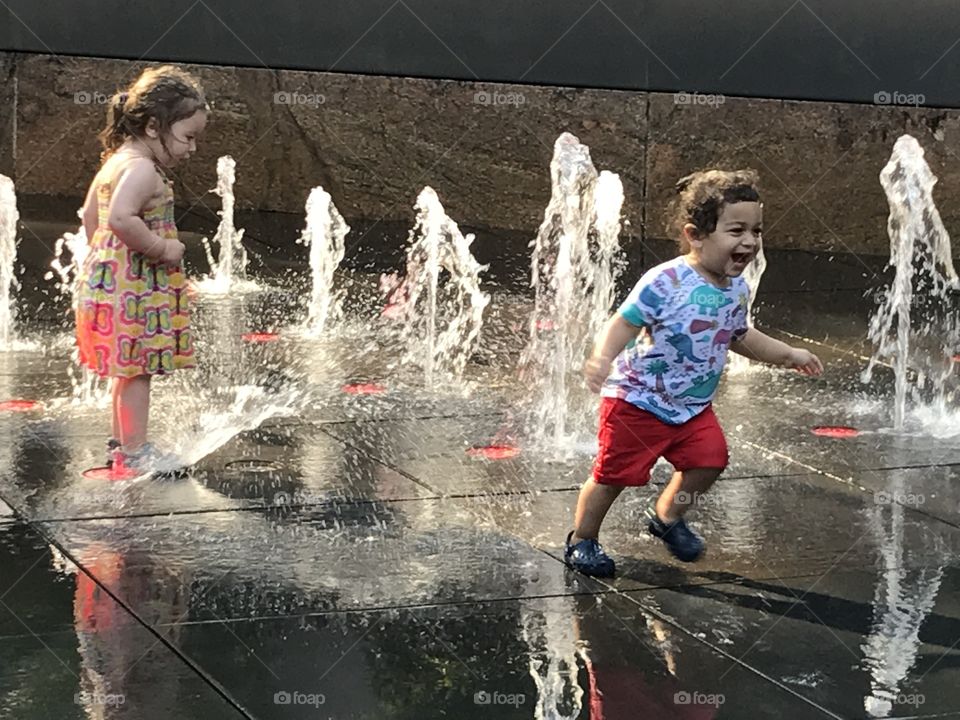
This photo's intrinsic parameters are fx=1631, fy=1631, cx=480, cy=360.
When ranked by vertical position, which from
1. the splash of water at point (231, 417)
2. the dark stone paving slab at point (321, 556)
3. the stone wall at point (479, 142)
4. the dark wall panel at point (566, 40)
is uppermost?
the dark wall panel at point (566, 40)

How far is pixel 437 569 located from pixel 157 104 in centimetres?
185

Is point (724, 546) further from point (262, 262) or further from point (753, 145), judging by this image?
point (753, 145)

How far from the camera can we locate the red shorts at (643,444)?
14.9ft

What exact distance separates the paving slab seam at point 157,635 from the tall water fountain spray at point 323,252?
10.7 ft

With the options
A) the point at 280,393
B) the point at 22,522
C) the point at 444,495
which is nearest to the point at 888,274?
the point at 280,393

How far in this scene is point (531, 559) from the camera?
183 inches

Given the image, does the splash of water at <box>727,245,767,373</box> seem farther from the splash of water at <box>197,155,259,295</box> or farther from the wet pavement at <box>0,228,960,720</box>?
the splash of water at <box>197,155,259,295</box>

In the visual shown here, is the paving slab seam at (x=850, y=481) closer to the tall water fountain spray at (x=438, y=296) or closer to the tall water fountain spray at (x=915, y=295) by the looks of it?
the tall water fountain spray at (x=915, y=295)

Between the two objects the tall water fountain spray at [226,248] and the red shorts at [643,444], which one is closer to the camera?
the red shorts at [643,444]

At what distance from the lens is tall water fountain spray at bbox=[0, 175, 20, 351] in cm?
745
